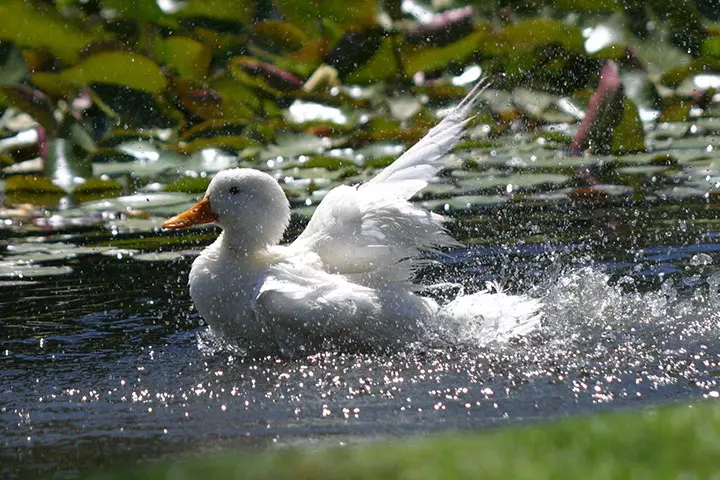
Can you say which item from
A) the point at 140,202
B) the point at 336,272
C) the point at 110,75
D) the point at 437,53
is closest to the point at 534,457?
the point at 336,272

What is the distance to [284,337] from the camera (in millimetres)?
5656

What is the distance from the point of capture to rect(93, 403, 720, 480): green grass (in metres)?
3.21

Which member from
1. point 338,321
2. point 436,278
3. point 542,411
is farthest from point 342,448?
point 436,278

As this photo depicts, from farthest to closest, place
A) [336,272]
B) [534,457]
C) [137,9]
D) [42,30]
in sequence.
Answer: [137,9] → [42,30] → [336,272] → [534,457]

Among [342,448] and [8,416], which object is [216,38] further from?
[342,448]

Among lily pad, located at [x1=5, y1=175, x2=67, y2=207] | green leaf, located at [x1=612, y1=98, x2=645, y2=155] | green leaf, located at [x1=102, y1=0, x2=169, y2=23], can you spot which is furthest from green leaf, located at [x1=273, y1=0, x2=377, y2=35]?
lily pad, located at [x1=5, y1=175, x2=67, y2=207]

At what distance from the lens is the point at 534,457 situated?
11.1ft

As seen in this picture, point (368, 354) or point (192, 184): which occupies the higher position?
point (192, 184)

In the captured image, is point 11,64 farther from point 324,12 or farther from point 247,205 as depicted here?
point 247,205

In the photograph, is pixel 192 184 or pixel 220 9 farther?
pixel 220 9

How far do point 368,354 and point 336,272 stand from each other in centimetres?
59

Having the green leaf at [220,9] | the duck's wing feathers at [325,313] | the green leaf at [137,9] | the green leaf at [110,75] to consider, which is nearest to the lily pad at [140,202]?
the green leaf at [110,75]

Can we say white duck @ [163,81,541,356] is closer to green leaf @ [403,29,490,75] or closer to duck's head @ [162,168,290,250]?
duck's head @ [162,168,290,250]

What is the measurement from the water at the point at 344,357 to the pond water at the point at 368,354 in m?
0.01
